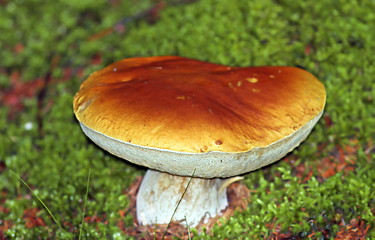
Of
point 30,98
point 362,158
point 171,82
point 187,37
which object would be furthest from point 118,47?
point 362,158

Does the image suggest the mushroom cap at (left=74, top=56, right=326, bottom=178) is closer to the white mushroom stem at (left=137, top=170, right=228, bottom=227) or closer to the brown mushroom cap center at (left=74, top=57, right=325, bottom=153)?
the brown mushroom cap center at (left=74, top=57, right=325, bottom=153)

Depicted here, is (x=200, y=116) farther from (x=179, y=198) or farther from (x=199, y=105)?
(x=179, y=198)

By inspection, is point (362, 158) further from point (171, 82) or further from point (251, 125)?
point (171, 82)

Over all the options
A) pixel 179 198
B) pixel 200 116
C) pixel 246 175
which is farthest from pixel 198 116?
pixel 246 175

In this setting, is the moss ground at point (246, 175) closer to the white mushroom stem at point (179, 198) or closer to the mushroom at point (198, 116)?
the white mushroom stem at point (179, 198)

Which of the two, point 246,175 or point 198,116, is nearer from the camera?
point 198,116

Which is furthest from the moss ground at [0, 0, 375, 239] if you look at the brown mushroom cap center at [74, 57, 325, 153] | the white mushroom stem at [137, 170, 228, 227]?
the brown mushroom cap center at [74, 57, 325, 153]

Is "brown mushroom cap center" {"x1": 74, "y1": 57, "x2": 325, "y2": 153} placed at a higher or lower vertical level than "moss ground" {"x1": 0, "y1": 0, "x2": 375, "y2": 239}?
higher
